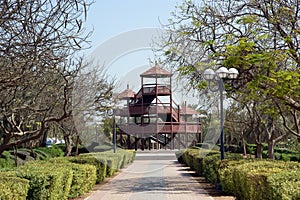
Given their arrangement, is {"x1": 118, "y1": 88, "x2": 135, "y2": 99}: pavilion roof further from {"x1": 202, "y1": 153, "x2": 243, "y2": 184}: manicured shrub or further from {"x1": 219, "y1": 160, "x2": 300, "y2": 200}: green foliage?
{"x1": 219, "y1": 160, "x2": 300, "y2": 200}: green foliage

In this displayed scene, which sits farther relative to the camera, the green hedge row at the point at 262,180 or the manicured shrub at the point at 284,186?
the green hedge row at the point at 262,180

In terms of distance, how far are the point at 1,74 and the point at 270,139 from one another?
16.9 metres

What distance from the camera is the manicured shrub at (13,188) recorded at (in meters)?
7.42

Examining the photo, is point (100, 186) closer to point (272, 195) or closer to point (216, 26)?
point (216, 26)

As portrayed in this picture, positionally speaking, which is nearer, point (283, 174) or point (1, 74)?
point (1, 74)

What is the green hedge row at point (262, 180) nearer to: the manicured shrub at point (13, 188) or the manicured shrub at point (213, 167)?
the manicured shrub at point (213, 167)

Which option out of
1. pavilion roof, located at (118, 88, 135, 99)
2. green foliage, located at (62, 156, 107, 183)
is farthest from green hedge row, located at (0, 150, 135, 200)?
pavilion roof, located at (118, 88, 135, 99)

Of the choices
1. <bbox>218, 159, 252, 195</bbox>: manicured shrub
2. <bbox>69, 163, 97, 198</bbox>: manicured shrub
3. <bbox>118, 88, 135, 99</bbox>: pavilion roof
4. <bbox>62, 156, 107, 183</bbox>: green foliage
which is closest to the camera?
<bbox>218, 159, 252, 195</bbox>: manicured shrub

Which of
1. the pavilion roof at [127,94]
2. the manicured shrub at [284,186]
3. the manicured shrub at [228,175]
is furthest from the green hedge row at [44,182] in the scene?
the pavilion roof at [127,94]

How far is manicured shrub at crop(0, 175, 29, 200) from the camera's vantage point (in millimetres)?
7424

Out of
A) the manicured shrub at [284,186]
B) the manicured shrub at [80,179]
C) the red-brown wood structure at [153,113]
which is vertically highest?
the red-brown wood structure at [153,113]

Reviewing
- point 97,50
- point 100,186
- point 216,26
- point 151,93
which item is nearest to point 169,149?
point 151,93

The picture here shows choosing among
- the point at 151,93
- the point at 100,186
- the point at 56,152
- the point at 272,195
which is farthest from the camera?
the point at 151,93

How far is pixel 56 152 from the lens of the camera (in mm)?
36031
